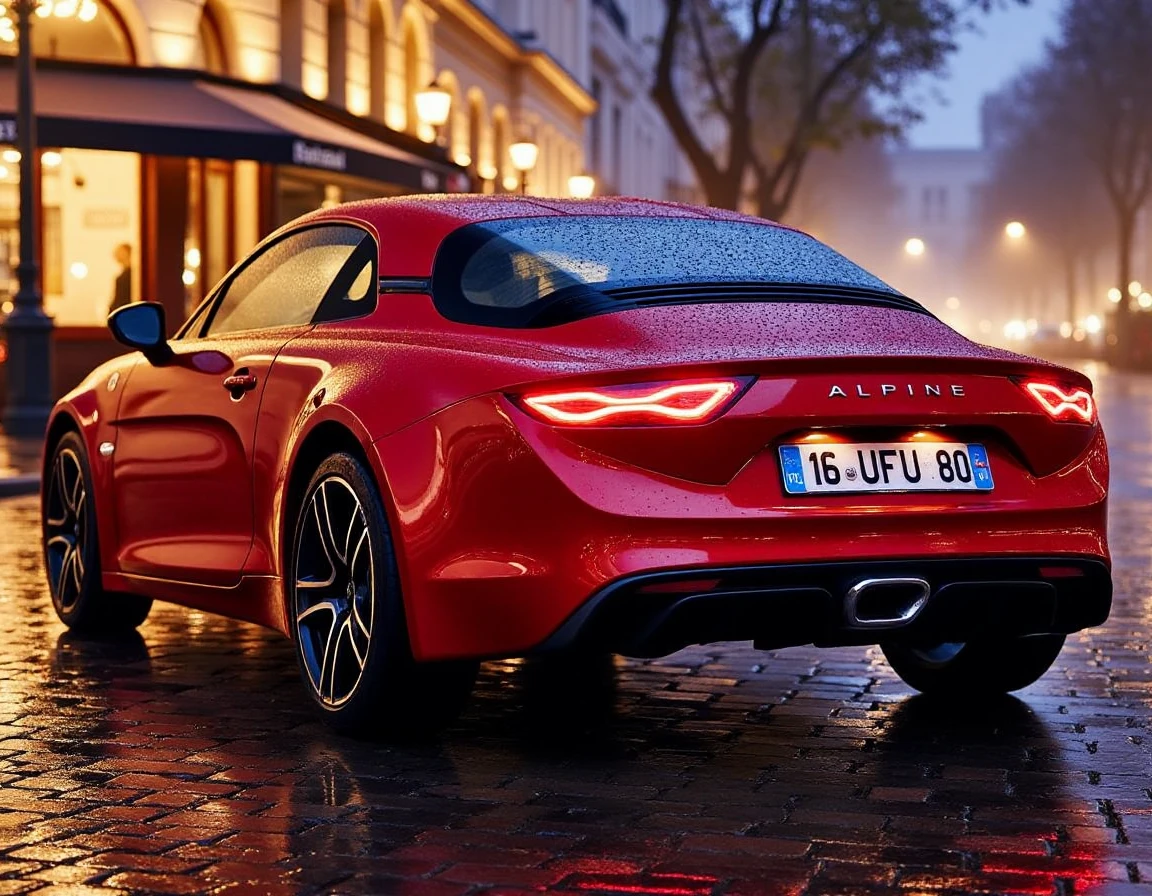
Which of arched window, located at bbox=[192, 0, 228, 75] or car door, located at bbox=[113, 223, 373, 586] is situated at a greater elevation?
arched window, located at bbox=[192, 0, 228, 75]

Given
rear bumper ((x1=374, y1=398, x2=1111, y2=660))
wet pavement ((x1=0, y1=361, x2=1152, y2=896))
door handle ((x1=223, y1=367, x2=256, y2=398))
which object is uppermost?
door handle ((x1=223, y1=367, x2=256, y2=398))

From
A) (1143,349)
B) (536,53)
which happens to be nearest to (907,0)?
(536,53)

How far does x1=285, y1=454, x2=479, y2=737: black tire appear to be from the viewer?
5527mm

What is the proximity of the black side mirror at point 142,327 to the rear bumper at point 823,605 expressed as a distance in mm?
2370

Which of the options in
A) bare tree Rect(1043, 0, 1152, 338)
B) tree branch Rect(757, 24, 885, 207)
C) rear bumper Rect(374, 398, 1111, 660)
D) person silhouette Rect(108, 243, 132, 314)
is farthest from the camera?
bare tree Rect(1043, 0, 1152, 338)

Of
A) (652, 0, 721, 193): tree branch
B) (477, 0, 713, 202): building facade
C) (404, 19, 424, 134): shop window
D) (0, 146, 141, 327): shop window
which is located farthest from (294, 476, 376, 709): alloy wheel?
(477, 0, 713, 202): building facade

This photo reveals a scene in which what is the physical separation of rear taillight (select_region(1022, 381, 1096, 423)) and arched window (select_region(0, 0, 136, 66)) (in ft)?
70.1

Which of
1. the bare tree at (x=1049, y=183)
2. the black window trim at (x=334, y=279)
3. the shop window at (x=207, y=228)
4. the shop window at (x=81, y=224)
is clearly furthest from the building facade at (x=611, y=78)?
the black window trim at (x=334, y=279)

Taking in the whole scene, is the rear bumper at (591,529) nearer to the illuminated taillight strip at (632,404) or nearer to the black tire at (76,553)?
the illuminated taillight strip at (632,404)

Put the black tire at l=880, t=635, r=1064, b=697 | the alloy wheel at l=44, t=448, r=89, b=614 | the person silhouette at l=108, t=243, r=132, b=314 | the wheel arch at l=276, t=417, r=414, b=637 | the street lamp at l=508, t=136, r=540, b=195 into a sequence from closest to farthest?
the wheel arch at l=276, t=417, r=414, b=637 → the black tire at l=880, t=635, r=1064, b=697 → the alloy wheel at l=44, t=448, r=89, b=614 → the person silhouette at l=108, t=243, r=132, b=314 → the street lamp at l=508, t=136, r=540, b=195

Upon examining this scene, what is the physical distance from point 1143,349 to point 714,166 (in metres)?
32.4

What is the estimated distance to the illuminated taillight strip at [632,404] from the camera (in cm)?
509

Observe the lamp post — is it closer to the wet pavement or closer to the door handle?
the wet pavement

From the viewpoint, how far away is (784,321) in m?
5.58
